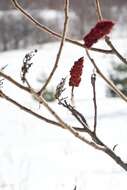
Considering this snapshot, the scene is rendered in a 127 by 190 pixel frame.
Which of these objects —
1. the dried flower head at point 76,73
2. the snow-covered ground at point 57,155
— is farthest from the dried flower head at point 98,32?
the snow-covered ground at point 57,155

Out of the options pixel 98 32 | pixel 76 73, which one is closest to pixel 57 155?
pixel 76 73

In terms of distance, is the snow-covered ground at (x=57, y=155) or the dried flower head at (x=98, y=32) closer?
the dried flower head at (x=98, y=32)

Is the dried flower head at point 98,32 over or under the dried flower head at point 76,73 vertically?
over

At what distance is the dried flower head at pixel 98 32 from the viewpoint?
2.70 ft

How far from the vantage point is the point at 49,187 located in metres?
3.82

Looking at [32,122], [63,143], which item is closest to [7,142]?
[63,143]

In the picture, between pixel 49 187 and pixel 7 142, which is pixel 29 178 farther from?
pixel 7 142

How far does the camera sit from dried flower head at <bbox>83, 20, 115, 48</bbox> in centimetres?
82

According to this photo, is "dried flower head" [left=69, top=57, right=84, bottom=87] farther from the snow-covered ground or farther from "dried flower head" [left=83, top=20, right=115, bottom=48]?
the snow-covered ground

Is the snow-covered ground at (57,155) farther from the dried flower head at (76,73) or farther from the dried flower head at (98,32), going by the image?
the dried flower head at (98,32)

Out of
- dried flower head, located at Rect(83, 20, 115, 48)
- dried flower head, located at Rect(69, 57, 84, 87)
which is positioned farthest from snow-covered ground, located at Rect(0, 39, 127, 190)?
dried flower head, located at Rect(83, 20, 115, 48)

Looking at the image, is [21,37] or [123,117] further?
[21,37]

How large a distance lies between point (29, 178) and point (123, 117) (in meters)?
2.84

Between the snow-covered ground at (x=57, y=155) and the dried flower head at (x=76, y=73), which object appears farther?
the snow-covered ground at (x=57, y=155)
